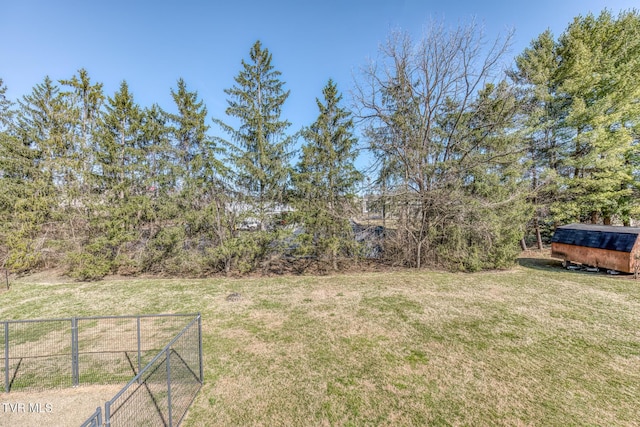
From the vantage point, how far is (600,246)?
378 inches

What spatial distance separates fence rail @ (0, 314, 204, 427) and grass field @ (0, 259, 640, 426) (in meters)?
0.34

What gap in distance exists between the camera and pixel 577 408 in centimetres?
313

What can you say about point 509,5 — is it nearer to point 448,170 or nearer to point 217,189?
point 448,170

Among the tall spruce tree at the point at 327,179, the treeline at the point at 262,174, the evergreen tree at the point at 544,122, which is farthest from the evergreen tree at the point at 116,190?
the evergreen tree at the point at 544,122

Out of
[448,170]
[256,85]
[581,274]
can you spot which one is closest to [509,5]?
[448,170]

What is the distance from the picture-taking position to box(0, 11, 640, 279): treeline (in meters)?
9.62

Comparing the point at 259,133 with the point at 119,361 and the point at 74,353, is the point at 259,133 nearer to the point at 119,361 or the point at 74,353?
the point at 119,361

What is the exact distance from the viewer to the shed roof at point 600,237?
891 cm

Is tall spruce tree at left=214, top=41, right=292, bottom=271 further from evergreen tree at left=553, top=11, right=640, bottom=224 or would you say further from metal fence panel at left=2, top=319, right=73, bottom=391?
evergreen tree at left=553, top=11, right=640, bottom=224

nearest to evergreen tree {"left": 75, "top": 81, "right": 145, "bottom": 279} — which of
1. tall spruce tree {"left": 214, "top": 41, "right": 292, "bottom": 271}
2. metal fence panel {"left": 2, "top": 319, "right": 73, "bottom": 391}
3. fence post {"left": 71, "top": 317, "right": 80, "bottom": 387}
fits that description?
tall spruce tree {"left": 214, "top": 41, "right": 292, "bottom": 271}

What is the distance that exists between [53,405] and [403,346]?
5.38m

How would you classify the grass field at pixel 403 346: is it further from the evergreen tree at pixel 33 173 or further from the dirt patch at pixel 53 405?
the evergreen tree at pixel 33 173

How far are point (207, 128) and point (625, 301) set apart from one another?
1434 cm

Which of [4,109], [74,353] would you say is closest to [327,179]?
[74,353]
